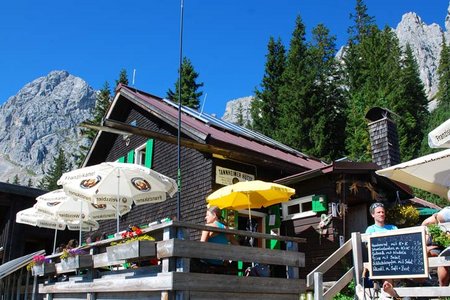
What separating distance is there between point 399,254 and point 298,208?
6.42 m

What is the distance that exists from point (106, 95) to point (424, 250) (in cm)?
4270

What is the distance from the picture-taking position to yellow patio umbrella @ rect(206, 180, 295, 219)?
9815 millimetres

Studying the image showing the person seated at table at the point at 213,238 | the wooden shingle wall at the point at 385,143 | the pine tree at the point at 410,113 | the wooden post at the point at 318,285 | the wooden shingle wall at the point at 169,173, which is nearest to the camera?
the wooden post at the point at 318,285

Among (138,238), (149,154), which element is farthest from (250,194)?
(149,154)

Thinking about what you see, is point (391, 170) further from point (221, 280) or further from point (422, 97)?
point (422, 97)

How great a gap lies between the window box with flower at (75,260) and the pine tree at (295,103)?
85.8ft

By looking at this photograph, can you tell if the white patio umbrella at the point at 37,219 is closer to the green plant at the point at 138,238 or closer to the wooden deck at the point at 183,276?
the wooden deck at the point at 183,276

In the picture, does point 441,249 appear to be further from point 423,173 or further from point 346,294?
point 346,294

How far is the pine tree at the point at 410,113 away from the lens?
33.0m

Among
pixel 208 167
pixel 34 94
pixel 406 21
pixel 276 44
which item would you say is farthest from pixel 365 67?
pixel 34 94

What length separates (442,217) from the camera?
5.91m

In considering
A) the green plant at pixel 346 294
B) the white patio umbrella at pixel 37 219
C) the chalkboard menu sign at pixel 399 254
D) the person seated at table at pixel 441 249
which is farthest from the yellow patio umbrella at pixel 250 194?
the white patio umbrella at pixel 37 219

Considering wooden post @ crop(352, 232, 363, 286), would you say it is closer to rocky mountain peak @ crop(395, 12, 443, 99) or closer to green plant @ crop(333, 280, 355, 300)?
green plant @ crop(333, 280, 355, 300)

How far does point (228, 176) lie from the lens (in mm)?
12539
